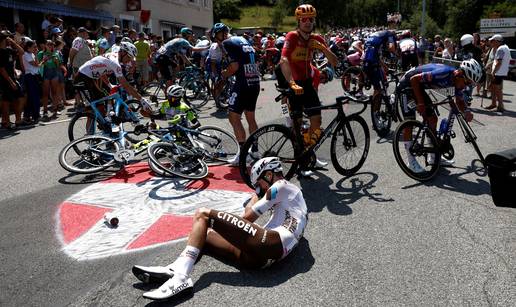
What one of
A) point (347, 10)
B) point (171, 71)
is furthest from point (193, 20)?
point (347, 10)

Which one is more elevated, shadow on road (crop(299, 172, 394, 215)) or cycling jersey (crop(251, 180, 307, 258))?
cycling jersey (crop(251, 180, 307, 258))

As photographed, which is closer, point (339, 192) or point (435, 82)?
point (339, 192)

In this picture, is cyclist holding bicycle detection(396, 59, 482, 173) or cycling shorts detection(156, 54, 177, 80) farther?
cycling shorts detection(156, 54, 177, 80)

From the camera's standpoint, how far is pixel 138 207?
5828 millimetres

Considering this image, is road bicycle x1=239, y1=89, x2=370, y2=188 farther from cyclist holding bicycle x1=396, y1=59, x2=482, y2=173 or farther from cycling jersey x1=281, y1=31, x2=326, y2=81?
cyclist holding bicycle x1=396, y1=59, x2=482, y2=173

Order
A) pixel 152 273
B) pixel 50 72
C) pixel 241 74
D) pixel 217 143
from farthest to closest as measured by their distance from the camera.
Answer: pixel 50 72 → pixel 217 143 → pixel 241 74 → pixel 152 273

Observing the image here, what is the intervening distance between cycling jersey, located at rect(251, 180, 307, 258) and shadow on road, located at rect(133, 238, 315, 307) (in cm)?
24

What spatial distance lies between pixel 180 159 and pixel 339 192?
2.31 metres

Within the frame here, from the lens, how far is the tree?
8456 centimetres

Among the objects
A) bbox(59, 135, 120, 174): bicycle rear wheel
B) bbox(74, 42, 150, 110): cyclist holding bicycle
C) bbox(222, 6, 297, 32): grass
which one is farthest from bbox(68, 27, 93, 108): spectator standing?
bbox(222, 6, 297, 32): grass

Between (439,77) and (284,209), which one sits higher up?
(439,77)

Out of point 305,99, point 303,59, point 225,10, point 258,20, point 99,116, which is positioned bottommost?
point 99,116

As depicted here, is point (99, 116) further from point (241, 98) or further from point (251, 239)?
point (251, 239)

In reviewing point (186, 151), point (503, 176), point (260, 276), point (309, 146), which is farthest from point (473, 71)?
point (503, 176)
